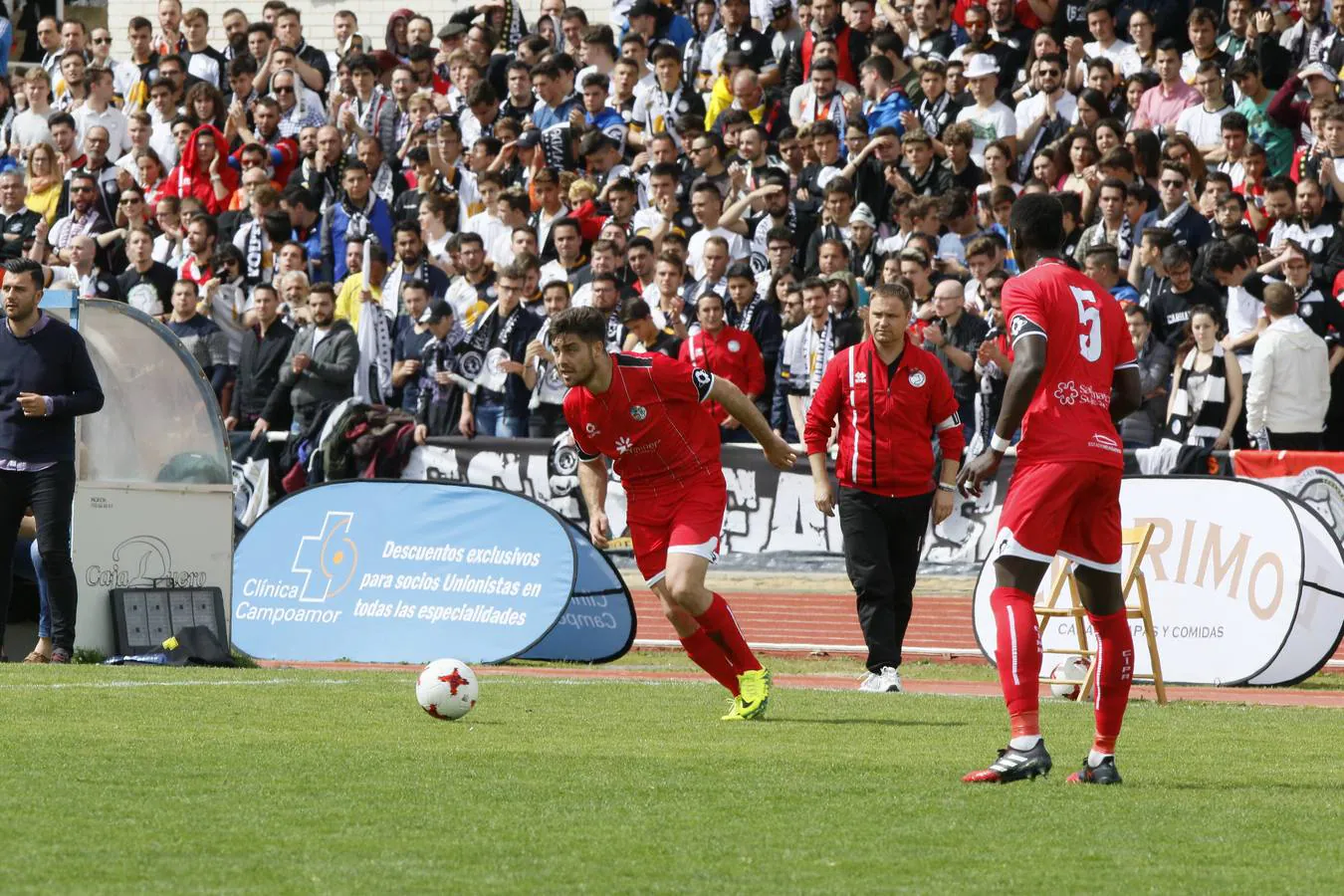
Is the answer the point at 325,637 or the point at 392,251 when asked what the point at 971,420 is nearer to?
the point at 325,637

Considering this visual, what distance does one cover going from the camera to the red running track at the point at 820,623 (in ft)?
50.6

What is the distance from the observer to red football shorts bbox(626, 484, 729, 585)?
32.6ft

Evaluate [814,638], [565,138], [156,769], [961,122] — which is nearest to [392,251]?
[565,138]

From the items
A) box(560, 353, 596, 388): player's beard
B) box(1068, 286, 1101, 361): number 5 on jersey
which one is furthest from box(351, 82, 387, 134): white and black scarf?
box(1068, 286, 1101, 361): number 5 on jersey

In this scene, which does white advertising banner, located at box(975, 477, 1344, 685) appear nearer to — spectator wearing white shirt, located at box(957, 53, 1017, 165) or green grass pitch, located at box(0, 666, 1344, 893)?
green grass pitch, located at box(0, 666, 1344, 893)

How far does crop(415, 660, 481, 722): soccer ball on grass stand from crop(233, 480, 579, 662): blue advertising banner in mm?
4375

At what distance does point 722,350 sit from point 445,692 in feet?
27.8

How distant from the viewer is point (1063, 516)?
7.63 metres

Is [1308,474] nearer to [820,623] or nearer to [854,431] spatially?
[820,623]

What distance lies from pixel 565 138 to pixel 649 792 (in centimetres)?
1594

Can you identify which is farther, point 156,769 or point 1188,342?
point 1188,342

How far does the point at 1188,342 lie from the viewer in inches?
640

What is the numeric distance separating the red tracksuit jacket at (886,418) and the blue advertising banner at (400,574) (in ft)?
8.76

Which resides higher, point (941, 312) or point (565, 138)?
point (565, 138)
